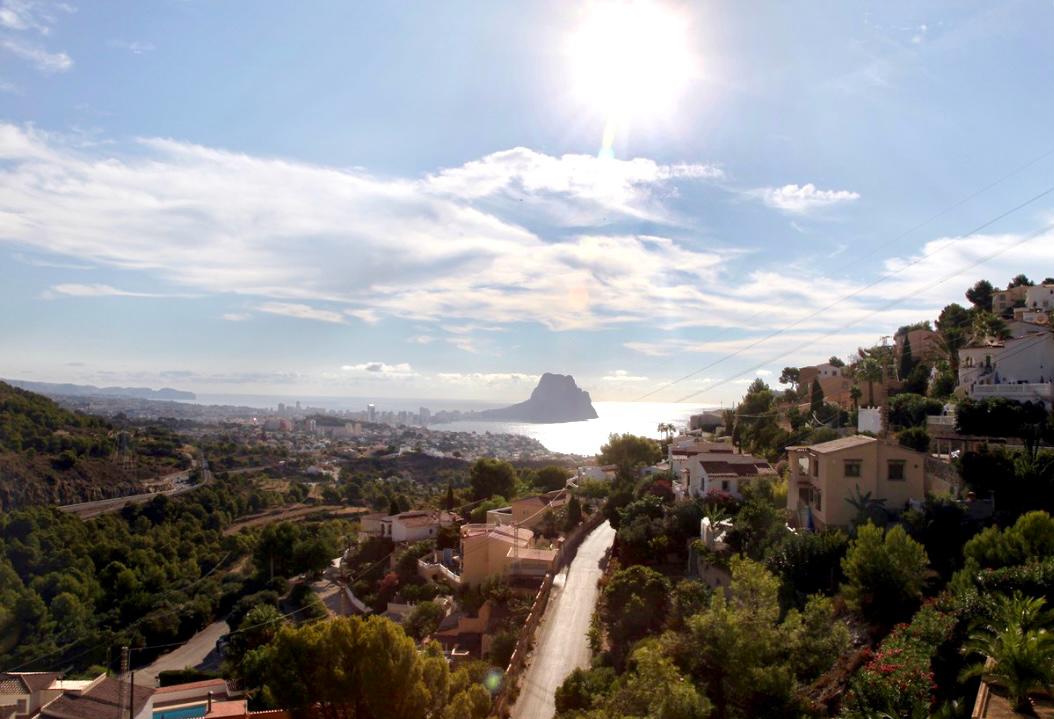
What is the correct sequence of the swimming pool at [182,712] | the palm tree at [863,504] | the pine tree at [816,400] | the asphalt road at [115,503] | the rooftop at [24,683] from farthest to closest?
the asphalt road at [115,503], the pine tree at [816,400], the rooftop at [24,683], the palm tree at [863,504], the swimming pool at [182,712]

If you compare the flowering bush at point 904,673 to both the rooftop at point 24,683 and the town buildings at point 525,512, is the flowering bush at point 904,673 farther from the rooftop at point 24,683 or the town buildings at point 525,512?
Result: the rooftop at point 24,683

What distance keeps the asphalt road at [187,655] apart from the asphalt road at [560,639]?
15.4 metres

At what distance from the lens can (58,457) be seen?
52125 millimetres

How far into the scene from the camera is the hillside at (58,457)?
1762 inches

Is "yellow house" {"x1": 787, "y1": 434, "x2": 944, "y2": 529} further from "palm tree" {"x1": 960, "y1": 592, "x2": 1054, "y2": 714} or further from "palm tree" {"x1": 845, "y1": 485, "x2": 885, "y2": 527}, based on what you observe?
"palm tree" {"x1": 960, "y1": 592, "x2": 1054, "y2": 714}

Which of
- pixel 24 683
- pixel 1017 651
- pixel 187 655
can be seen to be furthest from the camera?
pixel 187 655

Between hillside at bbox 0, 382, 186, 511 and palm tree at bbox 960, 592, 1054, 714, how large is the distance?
155 ft

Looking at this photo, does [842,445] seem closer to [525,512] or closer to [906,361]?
[525,512]

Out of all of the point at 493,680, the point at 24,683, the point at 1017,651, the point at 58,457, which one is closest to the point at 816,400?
the point at 493,680

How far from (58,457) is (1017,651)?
202 feet

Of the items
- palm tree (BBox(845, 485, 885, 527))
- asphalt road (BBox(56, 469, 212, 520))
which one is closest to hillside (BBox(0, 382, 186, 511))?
asphalt road (BBox(56, 469, 212, 520))

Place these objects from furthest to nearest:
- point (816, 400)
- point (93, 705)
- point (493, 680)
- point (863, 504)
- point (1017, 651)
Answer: point (816, 400)
point (93, 705)
point (863, 504)
point (493, 680)
point (1017, 651)

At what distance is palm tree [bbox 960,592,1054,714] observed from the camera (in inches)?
275

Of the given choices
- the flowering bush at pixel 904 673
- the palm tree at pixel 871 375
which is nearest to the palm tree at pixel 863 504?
the flowering bush at pixel 904 673
